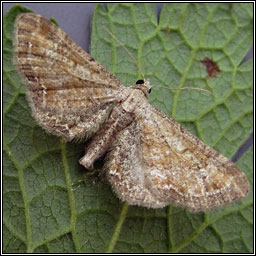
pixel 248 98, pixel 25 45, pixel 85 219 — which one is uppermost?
pixel 248 98

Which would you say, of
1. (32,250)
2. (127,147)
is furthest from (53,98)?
(32,250)

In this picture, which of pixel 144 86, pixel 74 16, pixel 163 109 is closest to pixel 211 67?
pixel 163 109

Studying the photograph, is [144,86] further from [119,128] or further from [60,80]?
[60,80]

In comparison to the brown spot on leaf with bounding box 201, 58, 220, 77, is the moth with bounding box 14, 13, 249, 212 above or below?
below

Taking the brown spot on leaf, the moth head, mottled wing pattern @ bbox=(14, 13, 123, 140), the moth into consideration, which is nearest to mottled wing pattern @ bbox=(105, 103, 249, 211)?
the moth

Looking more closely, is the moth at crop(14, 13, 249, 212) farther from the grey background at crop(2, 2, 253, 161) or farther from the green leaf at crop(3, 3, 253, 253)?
the grey background at crop(2, 2, 253, 161)

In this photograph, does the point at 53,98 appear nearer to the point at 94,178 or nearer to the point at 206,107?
the point at 94,178
